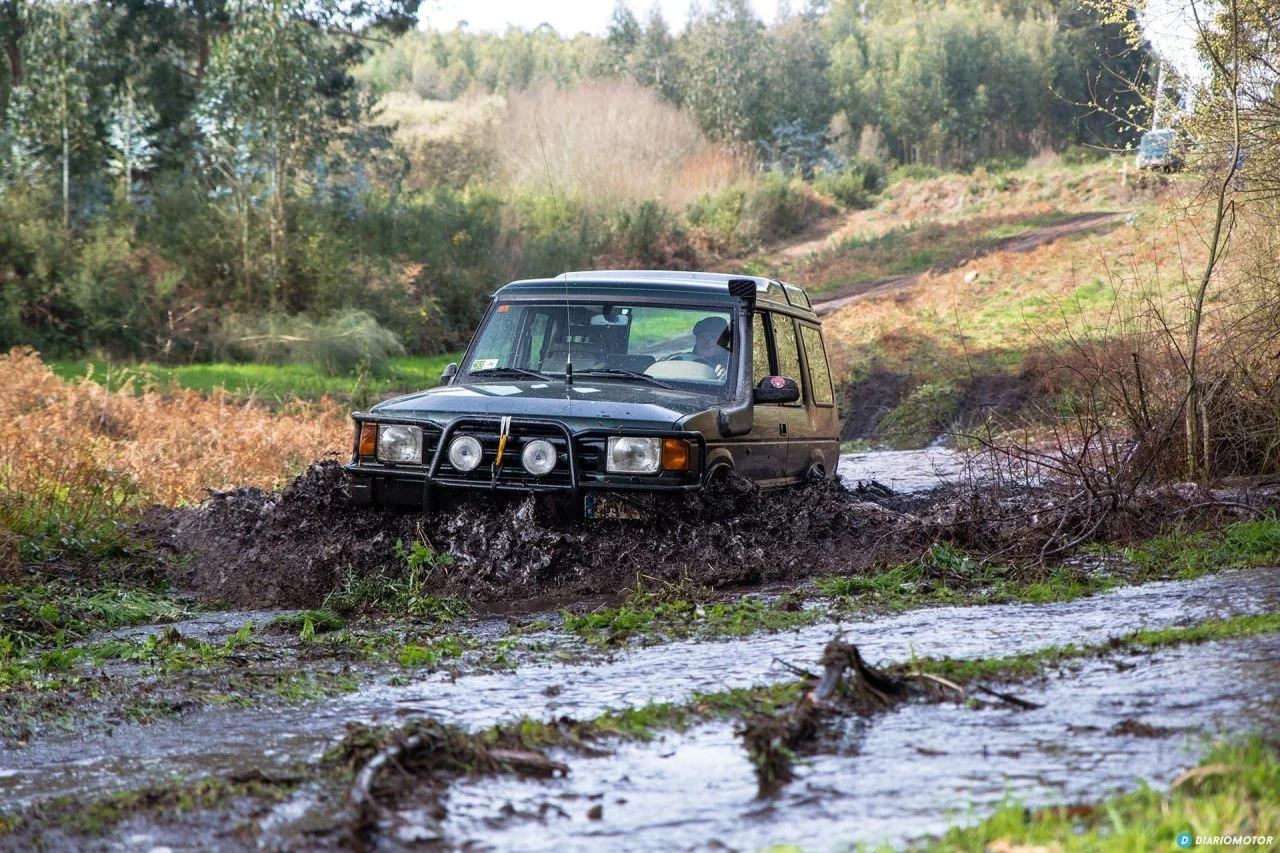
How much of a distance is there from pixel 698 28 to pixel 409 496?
73163 mm

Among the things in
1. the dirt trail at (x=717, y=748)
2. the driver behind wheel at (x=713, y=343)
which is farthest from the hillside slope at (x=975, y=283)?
the dirt trail at (x=717, y=748)

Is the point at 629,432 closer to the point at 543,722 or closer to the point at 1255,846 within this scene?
the point at 543,722

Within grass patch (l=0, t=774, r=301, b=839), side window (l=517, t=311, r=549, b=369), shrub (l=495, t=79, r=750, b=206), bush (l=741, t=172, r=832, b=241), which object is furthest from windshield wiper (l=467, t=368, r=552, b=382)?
bush (l=741, t=172, r=832, b=241)

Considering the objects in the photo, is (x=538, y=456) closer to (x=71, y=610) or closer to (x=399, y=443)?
(x=399, y=443)

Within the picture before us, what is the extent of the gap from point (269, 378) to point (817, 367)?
14.6 metres

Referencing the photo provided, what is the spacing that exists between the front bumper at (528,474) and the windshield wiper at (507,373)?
94 cm

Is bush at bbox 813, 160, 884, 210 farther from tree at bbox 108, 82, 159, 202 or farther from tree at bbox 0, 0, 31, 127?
tree at bbox 0, 0, 31, 127

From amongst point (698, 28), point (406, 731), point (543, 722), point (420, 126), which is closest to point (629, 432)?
point (543, 722)

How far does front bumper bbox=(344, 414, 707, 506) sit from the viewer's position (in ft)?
23.3

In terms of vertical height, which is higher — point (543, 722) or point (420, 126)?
point (420, 126)

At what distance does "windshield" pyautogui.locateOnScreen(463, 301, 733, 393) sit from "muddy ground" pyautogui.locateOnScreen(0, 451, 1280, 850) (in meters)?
0.97

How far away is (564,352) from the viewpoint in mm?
8414

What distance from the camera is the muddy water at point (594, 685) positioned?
4.44 metres

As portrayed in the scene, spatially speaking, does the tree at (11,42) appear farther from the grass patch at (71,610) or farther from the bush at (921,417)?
the grass patch at (71,610)
